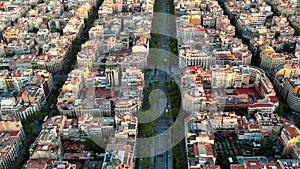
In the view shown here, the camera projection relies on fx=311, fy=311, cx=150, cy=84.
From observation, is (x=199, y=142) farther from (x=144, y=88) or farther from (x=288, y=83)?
(x=288, y=83)

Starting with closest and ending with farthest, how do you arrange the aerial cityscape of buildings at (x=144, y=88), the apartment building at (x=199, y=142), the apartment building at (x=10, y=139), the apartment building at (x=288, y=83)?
the apartment building at (x=199, y=142), the apartment building at (x=10, y=139), the aerial cityscape of buildings at (x=144, y=88), the apartment building at (x=288, y=83)

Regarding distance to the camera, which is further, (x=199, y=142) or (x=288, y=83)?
(x=288, y=83)

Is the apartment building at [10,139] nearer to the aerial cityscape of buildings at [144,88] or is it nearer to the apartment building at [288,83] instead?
the aerial cityscape of buildings at [144,88]

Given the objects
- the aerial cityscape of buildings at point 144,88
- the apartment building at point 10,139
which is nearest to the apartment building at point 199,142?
the aerial cityscape of buildings at point 144,88

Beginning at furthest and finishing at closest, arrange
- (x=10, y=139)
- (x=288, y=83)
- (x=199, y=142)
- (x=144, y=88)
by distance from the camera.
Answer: (x=144, y=88) → (x=288, y=83) → (x=10, y=139) → (x=199, y=142)

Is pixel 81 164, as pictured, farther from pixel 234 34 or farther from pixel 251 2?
pixel 251 2

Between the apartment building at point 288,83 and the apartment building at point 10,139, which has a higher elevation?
the apartment building at point 288,83

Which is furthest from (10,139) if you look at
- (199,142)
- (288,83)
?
(288,83)

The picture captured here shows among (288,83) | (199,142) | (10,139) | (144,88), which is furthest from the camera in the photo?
(144,88)

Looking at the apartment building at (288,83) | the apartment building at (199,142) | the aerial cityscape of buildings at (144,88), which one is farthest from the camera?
the apartment building at (288,83)

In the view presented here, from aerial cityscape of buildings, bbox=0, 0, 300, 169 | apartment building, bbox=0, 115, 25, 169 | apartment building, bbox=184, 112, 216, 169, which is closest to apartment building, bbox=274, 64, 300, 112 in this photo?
aerial cityscape of buildings, bbox=0, 0, 300, 169
